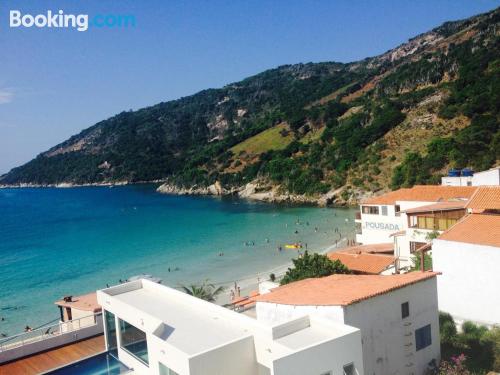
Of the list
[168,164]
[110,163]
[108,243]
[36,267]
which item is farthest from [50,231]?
[110,163]

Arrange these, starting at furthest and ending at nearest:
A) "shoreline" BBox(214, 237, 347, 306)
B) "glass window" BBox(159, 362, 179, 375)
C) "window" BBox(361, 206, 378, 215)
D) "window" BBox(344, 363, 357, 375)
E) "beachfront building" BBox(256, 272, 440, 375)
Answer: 1. "window" BBox(361, 206, 378, 215)
2. "shoreline" BBox(214, 237, 347, 306)
3. "beachfront building" BBox(256, 272, 440, 375)
4. "window" BBox(344, 363, 357, 375)
5. "glass window" BBox(159, 362, 179, 375)

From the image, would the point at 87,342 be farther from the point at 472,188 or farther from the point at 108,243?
the point at 108,243

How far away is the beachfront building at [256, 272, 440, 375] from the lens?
1234cm

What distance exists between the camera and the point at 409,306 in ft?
44.1

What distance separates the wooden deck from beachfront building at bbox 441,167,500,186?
27236 mm

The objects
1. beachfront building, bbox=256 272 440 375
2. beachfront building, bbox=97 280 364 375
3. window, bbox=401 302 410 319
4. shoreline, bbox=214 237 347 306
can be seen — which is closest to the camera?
beachfront building, bbox=97 280 364 375

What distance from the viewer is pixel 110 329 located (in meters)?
13.2

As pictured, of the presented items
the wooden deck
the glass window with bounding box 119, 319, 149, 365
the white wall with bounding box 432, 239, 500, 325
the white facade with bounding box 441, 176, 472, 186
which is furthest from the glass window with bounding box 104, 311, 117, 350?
the white facade with bounding box 441, 176, 472, 186

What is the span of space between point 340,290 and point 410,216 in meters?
14.5

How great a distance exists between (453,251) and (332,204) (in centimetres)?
6013

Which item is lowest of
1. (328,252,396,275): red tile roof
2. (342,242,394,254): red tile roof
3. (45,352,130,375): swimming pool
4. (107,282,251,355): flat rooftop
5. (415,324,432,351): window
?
(342,242,394,254): red tile roof

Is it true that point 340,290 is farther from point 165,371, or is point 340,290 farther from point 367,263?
point 367,263

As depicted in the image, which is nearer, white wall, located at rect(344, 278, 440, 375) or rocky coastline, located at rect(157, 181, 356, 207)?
white wall, located at rect(344, 278, 440, 375)

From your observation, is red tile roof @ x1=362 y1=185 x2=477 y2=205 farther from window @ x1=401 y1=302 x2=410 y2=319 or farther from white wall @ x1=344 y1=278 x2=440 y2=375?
window @ x1=401 y1=302 x2=410 y2=319
